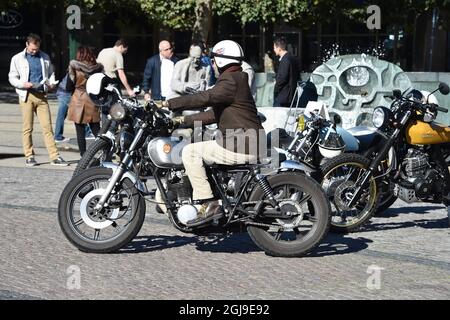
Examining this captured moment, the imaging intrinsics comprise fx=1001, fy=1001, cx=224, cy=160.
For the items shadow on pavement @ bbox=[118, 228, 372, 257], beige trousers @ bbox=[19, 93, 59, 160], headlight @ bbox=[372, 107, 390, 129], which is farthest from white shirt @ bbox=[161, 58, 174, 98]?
shadow on pavement @ bbox=[118, 228, 372, 257]

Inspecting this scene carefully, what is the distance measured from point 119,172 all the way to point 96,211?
1.12 ft

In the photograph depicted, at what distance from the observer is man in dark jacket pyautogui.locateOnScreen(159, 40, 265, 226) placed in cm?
736

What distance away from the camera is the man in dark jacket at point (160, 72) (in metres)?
13.4

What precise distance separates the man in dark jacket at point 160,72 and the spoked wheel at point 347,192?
508 cm

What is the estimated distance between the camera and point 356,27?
3566 centimetres

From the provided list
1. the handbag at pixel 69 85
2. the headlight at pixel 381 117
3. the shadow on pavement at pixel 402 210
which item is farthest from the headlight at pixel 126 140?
the handbag at pixel 69 85

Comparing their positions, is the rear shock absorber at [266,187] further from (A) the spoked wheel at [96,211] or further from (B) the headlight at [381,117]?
(B) the headlight at [381,117]

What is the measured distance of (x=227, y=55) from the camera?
757 centimetres

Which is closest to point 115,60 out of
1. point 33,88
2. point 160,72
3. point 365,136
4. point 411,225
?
point 160,72

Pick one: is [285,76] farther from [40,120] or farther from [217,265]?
[217,265]

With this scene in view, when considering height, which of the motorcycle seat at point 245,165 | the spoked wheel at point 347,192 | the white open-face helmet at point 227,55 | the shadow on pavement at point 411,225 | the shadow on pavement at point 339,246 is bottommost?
the shadow on pavement at point 411,225

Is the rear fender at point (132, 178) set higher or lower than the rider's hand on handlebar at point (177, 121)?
lower

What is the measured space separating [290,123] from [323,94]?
9.44ft
